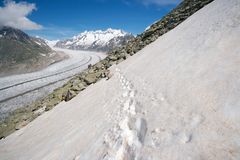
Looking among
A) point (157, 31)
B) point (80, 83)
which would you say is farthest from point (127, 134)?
point (157, 31)

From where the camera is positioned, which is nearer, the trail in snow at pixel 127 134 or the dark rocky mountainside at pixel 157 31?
the trail in snow at pixel 127 134

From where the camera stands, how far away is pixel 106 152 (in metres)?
5.40

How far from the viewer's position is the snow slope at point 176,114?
468 cm

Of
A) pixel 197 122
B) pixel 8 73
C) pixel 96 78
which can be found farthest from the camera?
pixel 8 73

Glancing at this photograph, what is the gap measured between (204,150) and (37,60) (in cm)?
8855

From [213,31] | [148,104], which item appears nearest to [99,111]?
[148,104]

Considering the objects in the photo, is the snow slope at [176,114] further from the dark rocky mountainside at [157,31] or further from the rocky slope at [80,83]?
the dark rocky mountainside at [157,31]

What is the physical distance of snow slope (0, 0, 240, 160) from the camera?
4684 millimetres

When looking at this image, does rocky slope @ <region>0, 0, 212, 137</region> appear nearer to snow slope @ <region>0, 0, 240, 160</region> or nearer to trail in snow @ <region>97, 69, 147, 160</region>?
snow slope @ <region>0, 0, 240, 160</region>

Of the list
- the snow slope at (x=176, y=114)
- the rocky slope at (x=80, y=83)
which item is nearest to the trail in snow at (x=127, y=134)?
the snow slope at (x=176, y=114)

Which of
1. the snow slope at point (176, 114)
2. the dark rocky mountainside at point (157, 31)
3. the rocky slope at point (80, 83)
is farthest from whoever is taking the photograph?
the dark rocky mountainside at point (157, 31)

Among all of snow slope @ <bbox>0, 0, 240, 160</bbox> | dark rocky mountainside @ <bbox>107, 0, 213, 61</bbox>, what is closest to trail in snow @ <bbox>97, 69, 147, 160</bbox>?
snow slope @ <bbox>0, 0, 240, 160</bbox>

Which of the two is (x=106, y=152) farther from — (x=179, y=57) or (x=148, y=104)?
(x=179, y=57)

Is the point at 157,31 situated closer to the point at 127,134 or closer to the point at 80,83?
the point at 80,83
